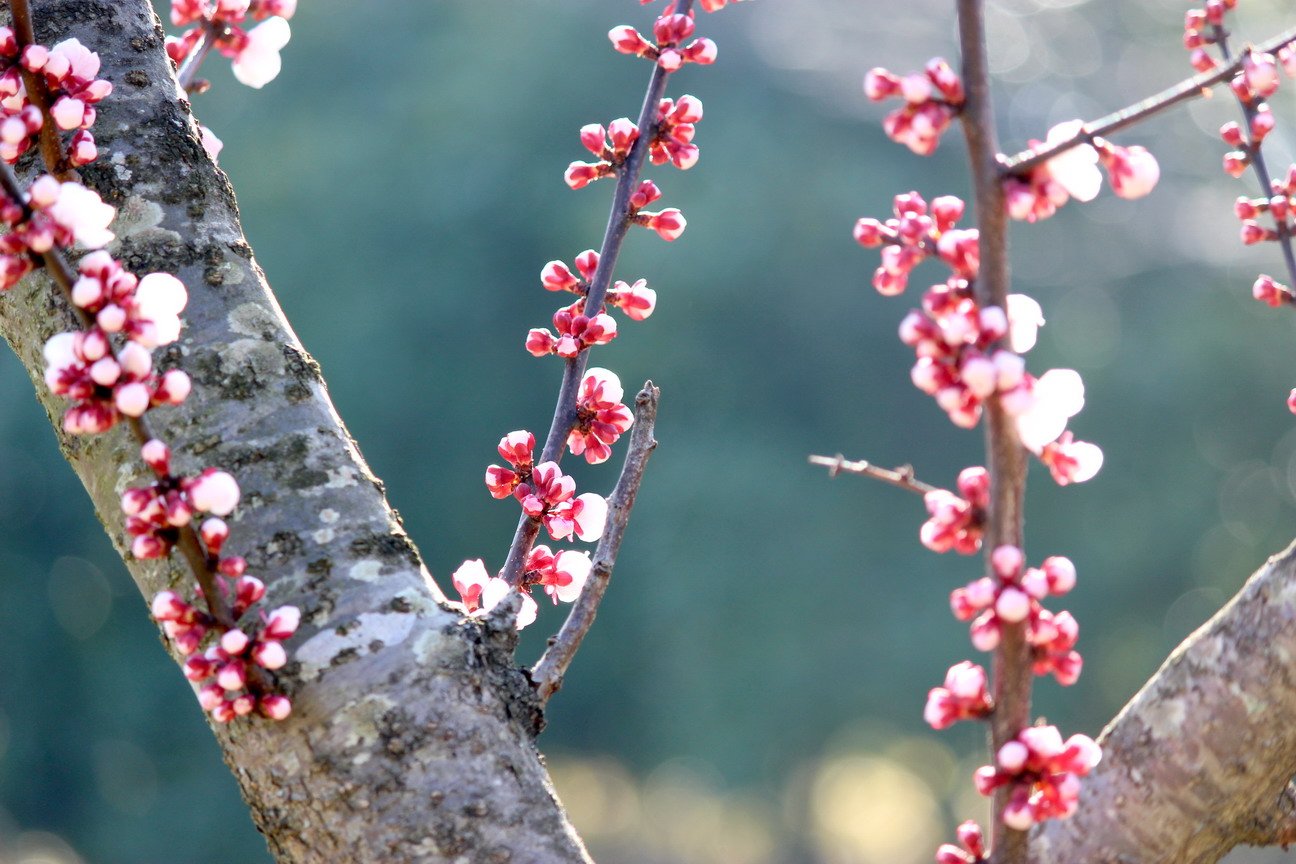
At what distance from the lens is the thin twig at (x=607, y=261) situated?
1.09 meters

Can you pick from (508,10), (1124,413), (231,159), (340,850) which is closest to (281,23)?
(340,850)

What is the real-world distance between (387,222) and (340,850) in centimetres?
743

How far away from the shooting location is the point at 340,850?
0.83 meters

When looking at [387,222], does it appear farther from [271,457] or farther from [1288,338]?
[271,457]

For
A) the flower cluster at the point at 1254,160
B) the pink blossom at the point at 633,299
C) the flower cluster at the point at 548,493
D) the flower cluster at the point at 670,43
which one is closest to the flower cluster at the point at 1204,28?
the flower cluster at the point at 1254,160

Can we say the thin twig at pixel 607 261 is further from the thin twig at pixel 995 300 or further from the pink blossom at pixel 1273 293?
the pink blossom at pixel 1273 293

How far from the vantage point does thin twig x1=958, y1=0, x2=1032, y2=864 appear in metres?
0.58

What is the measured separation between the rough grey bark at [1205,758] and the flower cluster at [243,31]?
1061 mm

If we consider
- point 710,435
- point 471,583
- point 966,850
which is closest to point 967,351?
point 966,850

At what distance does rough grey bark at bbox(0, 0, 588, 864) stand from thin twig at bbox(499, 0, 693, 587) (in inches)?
7.1

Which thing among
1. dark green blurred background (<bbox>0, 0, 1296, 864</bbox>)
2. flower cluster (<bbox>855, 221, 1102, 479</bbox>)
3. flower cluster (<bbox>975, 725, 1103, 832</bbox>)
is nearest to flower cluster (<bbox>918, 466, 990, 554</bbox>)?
flower cluster (<bbox>855, 221, 1102, 479</bbox>)

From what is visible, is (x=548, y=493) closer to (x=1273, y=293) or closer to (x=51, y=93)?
(x=51, y=93)

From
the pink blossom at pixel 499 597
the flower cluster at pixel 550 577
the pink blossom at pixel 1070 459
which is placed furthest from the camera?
the flower cluster at pixel 550 577

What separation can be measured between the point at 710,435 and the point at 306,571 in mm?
6748
